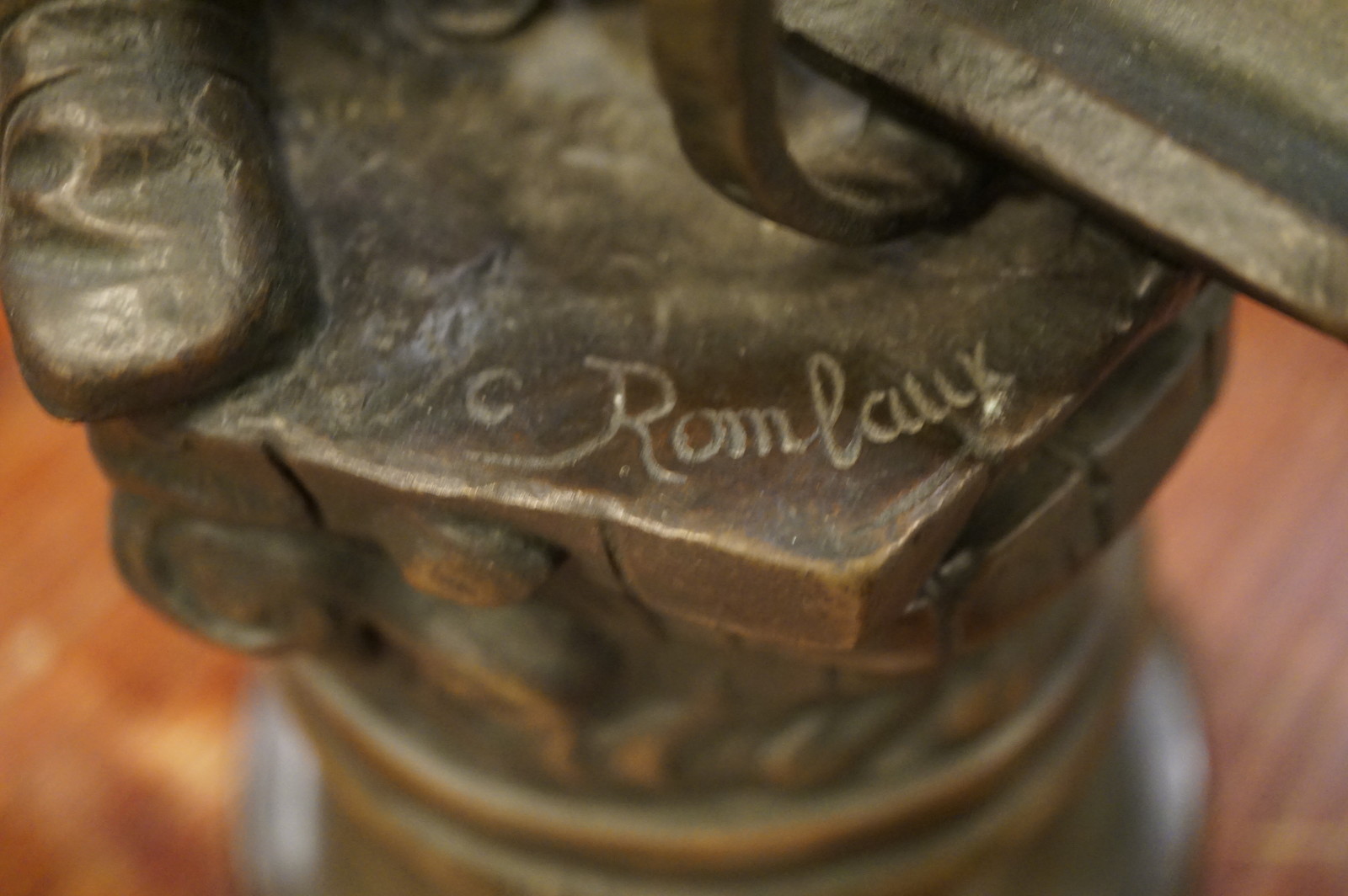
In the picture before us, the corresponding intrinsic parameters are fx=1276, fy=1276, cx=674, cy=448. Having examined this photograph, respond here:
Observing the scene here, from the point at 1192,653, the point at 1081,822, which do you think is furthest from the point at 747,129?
the point at 1192,653

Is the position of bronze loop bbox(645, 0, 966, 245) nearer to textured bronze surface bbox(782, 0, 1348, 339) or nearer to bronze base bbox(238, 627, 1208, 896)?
textured bronze surface bbox(782, 0, 1348, 339)

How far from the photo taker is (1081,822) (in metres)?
1.00

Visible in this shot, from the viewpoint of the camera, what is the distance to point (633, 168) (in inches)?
25.1

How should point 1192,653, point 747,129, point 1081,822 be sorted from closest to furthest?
1. point 747,129
2. point 1081,822
3. point 1192,653

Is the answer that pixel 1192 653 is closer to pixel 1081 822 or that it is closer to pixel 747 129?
pixel 1081 822

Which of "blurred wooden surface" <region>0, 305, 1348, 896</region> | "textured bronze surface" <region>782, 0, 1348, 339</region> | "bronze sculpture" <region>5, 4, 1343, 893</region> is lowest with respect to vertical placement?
"blurred wooden surface" <region>0, 305, 1348, 896</region>

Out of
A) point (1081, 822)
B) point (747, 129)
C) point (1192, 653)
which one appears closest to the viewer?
point (747, 129)

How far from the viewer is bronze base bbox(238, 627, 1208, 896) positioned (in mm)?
983

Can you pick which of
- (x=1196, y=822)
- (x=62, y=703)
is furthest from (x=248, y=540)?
(x=1196, y=822)

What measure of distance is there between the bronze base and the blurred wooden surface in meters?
0.04
